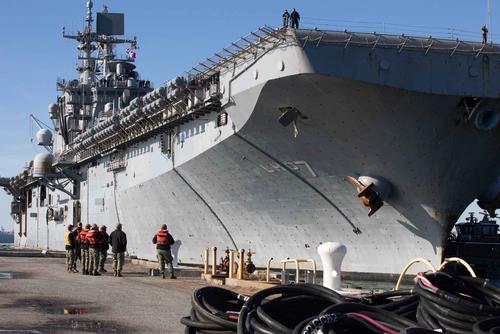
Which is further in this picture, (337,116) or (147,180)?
(147,180)

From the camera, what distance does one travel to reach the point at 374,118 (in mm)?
15086

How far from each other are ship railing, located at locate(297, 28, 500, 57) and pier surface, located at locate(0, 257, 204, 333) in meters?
5.02

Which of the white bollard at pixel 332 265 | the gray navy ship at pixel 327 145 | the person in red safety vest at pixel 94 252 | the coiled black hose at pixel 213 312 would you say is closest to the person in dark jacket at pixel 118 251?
the person in red safety vest at pixel 94 252

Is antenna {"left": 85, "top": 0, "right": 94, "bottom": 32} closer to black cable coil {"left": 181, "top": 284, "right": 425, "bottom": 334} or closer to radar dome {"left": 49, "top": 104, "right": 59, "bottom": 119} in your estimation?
radar dome {"left": 49, "top": 104, "right": 59, "bottom": 119}

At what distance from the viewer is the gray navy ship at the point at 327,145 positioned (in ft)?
46.5

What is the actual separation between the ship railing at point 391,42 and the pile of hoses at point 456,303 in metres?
9.45

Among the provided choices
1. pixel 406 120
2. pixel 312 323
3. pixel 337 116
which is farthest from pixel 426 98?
pixel 312 323

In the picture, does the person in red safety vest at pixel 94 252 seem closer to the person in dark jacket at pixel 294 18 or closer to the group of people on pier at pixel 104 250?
the group of people on pier at pixel 104 250

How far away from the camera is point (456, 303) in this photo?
4223 millimetres

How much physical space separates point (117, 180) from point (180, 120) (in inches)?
327

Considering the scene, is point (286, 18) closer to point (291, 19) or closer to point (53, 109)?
point (291, 19)

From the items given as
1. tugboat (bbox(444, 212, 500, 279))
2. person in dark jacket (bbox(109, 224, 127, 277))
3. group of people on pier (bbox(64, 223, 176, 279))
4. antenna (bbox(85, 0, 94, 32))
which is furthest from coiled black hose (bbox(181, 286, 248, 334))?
antenna (bbox(85, 0, 94, 32))

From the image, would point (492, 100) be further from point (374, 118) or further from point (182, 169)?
point (182, 169)

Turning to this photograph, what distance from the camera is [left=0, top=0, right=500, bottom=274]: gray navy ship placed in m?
14.2
